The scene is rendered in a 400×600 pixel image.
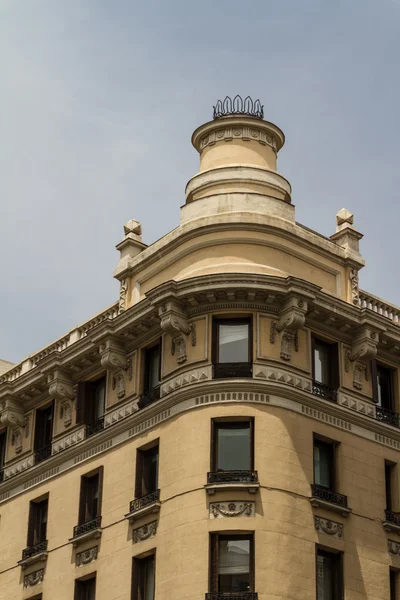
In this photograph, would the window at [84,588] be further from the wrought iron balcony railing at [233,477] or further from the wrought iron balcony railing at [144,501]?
the wrought iron balcony railing at [233,477]

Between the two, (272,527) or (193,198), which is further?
(193,198)

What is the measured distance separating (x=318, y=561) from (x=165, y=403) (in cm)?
763

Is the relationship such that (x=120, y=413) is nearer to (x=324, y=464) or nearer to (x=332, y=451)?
(x=324, y=464)

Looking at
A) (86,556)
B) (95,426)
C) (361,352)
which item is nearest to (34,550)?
(86,556)

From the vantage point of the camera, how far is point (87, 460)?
52.2m

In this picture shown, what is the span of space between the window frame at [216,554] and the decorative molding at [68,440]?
382 inches

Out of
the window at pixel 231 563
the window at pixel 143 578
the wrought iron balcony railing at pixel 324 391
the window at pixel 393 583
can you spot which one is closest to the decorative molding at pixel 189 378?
the wrought iron balcony railing at pixel 324 391

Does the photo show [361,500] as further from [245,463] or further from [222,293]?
[222,293]

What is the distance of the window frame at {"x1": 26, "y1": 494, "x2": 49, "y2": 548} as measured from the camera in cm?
5366

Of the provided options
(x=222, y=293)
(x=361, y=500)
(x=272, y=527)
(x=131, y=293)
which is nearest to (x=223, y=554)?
(x=272, y=527)

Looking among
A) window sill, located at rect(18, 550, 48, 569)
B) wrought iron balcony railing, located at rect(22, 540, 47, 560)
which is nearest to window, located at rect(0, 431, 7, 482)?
wrought iron balcony railing, located at rect(22, 540, 47, 560)

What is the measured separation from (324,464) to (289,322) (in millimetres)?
5131

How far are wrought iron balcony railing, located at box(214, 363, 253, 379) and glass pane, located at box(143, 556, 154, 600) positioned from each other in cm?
663

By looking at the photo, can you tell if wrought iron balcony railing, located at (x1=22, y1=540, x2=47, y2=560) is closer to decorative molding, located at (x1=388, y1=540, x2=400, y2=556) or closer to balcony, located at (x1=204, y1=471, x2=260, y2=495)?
balcony, located at (x1=204, y1=471, x2=260, y2=495)
